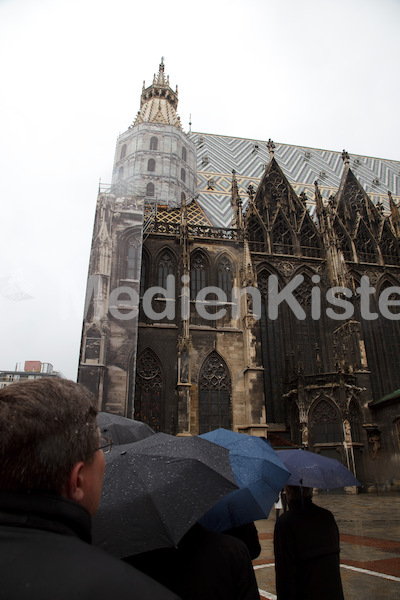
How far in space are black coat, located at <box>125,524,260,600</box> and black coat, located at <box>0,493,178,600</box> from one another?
1090 millimetres

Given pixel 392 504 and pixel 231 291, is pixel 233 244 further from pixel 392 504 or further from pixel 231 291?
pixel 392 504

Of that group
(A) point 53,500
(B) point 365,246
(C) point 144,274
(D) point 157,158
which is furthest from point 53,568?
(D) point 157,158

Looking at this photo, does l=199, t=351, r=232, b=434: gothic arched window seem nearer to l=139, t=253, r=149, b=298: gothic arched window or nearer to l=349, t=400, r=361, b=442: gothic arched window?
l=139, t=253, r=149, b=298: gothic arched window

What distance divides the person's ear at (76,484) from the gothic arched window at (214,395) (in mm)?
16732

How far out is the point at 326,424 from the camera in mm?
17609

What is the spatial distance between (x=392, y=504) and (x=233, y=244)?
12717 millimetres

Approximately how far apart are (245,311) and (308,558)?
16232 millimetres

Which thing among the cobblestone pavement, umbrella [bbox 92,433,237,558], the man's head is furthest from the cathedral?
Result: the man's head

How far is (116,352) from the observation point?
17.0 metres

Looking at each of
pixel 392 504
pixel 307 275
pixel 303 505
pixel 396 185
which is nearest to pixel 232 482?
pixel 303 505

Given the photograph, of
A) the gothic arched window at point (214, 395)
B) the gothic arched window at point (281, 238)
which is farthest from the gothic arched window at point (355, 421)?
the gothic arched window at point (281, 238)

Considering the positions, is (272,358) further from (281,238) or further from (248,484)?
(248,484)

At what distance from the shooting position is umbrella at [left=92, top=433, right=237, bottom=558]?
1880 mm

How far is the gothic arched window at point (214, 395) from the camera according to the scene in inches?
693
